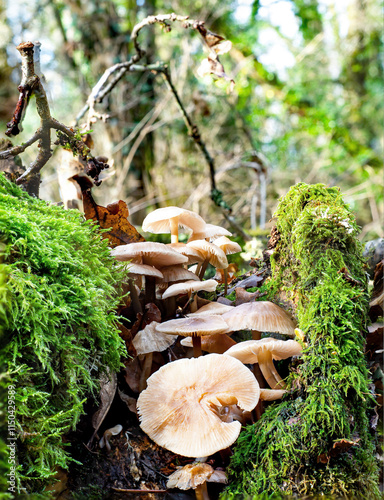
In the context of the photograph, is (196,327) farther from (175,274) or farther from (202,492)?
(202,492)

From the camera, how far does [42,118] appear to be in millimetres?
1747

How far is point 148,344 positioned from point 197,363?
0.78 feet

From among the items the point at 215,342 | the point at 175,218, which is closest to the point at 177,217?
the point at 175,218

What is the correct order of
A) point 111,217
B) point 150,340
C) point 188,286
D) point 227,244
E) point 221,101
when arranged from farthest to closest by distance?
point 221,101 → point 227,244 → point 111,217 → point 188,286 → point 150,340

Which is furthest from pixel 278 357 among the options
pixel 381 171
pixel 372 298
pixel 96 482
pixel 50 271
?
pixel 381 171

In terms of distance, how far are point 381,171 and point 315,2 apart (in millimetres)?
5219

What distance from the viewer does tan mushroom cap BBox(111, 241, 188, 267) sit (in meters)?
1.51

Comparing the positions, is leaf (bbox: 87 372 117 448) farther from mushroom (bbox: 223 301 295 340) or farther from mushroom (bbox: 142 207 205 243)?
mushroom (bbox: 142 207 205 243)

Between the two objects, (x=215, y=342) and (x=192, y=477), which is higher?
(x=215, y=342)

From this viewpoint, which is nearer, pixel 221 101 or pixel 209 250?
pixel 209 250

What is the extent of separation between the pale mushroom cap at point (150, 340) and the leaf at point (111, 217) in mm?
551

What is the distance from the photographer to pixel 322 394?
3.99ft

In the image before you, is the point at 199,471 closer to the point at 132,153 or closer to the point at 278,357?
the point at 278,357

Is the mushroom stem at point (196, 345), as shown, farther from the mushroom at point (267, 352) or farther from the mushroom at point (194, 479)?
the mushroom at point (194, 479)
